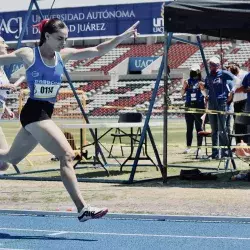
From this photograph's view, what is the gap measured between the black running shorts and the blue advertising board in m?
52.1

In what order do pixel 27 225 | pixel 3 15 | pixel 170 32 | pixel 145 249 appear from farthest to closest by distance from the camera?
1. pixel 3 15
2. pixel 170 32
3. pixel 27 225
4. pixel 145 249

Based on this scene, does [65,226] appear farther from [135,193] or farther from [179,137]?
[179,137]

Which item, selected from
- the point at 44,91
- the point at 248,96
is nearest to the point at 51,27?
the point at 44,91

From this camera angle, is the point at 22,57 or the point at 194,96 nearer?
the point at 22,57

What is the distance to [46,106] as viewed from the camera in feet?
27.8

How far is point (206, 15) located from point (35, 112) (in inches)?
160

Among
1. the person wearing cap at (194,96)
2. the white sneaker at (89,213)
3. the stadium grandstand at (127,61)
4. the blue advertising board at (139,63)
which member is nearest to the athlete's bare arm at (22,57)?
the white sneaker at (89,213)

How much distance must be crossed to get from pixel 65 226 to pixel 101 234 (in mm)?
618

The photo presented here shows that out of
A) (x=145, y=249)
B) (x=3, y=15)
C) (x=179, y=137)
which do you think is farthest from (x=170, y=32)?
(x=3, y=15)

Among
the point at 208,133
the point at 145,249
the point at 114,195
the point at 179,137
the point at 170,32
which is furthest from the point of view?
the point at 179,137

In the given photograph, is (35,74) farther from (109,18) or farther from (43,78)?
(109,18)

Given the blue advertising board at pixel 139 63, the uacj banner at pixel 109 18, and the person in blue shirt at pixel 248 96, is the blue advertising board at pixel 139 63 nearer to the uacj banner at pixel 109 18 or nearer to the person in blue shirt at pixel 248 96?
the uacj banner at pixel 109 18

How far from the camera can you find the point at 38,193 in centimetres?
1150

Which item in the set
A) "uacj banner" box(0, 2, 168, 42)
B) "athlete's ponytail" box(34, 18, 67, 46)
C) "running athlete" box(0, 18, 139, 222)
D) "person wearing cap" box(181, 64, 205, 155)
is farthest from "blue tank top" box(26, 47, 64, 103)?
"uacj banner" box(0, 2, 168, 42)
